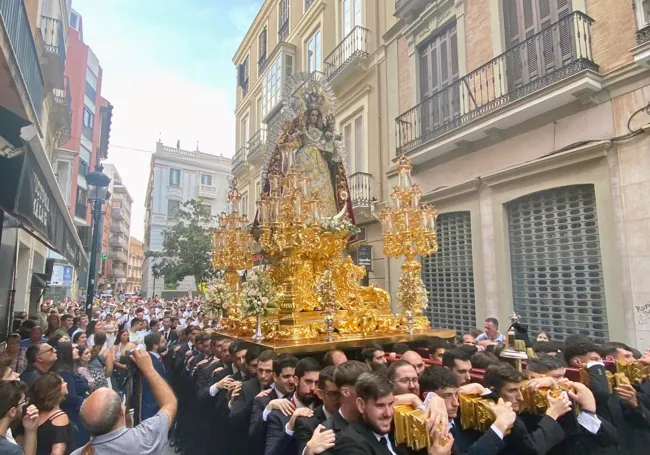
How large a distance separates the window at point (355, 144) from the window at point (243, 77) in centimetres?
1097

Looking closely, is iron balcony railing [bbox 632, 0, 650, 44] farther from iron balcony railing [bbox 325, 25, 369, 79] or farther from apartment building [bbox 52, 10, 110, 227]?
apartment building [bbox 52, 10, 110, 227]

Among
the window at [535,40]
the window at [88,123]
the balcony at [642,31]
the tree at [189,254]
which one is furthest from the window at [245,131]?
the balcony at [642,31]

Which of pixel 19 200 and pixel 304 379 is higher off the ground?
pixel 19 200

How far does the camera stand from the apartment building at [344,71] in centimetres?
1259

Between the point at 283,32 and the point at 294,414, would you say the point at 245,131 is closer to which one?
the point at 283,32

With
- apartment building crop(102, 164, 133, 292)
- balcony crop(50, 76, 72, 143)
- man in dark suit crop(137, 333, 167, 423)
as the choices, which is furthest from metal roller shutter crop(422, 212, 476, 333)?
apartment building crop(102, 164, 133, 292)

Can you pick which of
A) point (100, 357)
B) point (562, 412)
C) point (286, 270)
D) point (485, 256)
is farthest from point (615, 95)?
point (100, 357)

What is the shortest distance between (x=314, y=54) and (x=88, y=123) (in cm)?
1855

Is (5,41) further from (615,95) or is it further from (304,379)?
(615,95)

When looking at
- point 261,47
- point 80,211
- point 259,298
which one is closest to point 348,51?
point 261,47

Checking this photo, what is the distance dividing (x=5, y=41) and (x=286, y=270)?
4.03 metres

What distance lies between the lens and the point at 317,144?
317 inches

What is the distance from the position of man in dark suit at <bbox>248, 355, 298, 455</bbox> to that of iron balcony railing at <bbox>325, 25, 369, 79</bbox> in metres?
11.3

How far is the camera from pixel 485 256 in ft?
29.6
